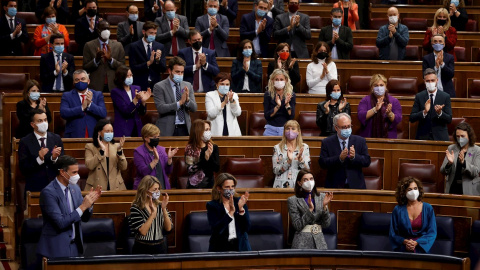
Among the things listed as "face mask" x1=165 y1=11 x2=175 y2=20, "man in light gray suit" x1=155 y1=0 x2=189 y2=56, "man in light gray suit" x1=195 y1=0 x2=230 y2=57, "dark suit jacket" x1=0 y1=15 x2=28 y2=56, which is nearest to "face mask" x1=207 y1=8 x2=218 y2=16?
"man in light gray suit" x1=195 y1=0 x2=230 y2=57

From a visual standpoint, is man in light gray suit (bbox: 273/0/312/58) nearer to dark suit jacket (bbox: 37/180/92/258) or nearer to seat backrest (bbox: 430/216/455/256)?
seat backrest (bbox: 430/216/455/256)

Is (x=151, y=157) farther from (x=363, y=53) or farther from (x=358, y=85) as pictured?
(x=363, y=53)

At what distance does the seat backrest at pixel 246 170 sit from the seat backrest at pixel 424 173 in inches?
41.9

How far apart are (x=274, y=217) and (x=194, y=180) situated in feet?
2.17

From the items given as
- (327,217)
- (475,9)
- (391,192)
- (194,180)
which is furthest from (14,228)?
(475,9)

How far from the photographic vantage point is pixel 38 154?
609 centimetres

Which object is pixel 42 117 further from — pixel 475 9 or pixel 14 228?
pixel 475 9

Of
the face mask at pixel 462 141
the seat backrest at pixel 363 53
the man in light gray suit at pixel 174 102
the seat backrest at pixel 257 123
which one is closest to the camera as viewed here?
the face mask at pixel 462 141

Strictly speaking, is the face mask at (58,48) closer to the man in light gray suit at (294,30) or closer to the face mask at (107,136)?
the face mask at (107,136)

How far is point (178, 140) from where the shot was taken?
6.59 metres

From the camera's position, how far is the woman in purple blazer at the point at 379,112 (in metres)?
6.84

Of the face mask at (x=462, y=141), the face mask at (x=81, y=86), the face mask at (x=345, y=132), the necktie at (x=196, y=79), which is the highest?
the necktie at (x=196, y=79)

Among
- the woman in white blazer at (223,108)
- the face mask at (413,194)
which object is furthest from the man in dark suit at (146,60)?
the face mask at (413,194)

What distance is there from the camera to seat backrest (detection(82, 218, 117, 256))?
220 inches
